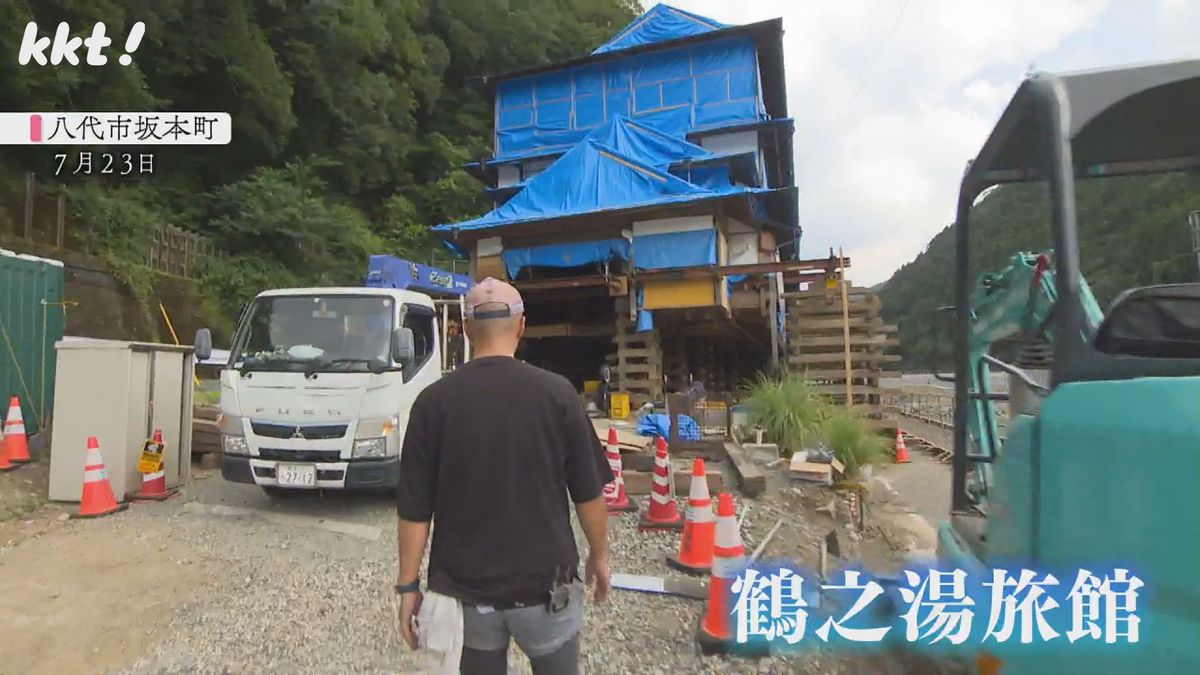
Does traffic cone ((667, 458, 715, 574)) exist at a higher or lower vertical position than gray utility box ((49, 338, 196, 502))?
lower

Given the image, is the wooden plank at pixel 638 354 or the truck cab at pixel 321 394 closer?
the truck cab at pixel 321 394

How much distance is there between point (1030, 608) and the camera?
5.71 feet

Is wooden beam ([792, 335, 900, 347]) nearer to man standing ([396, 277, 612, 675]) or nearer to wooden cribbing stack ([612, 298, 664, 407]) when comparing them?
wooden cribbing stack ([612, 298, 664, 407])

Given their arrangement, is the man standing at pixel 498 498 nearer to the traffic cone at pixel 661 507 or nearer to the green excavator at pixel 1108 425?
the green excavator at pixel 1108 425

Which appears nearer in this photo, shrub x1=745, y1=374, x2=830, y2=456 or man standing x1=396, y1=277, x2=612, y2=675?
man standing x1=396, y1=277, x2=612, y2=675

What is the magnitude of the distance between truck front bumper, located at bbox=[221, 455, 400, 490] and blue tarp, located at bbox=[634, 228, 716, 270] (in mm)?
8998

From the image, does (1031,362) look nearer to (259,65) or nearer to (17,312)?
(17,312)

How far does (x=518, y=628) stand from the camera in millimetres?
2064

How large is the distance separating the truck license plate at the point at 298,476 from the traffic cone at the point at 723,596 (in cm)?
401

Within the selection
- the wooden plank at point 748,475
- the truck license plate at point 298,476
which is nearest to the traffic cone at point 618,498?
the wooden plank at point 748,475

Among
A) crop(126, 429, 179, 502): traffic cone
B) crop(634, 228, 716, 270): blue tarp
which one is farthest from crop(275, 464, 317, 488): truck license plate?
crop(634, 228, 716, 270): blue tarp

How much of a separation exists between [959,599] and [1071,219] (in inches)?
45.1

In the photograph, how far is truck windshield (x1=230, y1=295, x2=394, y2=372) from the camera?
6438 mm

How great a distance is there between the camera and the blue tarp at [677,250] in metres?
14.1
